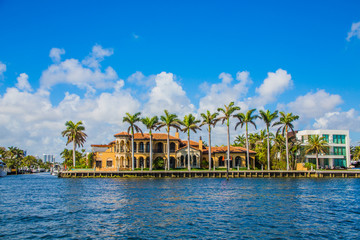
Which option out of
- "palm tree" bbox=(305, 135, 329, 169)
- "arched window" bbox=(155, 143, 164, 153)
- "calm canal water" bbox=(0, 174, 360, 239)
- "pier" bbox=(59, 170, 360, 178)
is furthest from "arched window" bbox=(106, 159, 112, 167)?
"palm tree" bbox=(305, 135, 329, 169)

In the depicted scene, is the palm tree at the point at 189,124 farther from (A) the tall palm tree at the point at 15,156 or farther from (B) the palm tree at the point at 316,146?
(A) the tall palm tree at the point at 15,156

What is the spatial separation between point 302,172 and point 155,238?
6294 cm

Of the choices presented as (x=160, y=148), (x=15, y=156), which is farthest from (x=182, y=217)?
(x=15, y=156)

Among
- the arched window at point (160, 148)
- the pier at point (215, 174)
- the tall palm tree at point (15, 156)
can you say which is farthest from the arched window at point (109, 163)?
the tall palm tree at point (15, 156)

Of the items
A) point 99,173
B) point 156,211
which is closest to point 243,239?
point 156,211

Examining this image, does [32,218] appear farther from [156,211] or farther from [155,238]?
[155,238]

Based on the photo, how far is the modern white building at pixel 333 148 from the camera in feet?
312

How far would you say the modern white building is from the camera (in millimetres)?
95125

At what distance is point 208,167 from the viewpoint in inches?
3420

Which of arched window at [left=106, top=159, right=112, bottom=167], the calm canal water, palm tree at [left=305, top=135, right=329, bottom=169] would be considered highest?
palm tree at [left=305, top=135, right=329, bottom=169]

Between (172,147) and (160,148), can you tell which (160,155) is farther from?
(172,147)

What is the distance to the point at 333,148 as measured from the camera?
3762 inches

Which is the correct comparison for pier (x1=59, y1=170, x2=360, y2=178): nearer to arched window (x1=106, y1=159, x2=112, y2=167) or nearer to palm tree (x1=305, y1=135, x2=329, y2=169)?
palm tree (x1=305, y1=135, x2=329, y2=169)

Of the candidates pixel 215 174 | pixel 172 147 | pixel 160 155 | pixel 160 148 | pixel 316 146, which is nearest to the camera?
pixel 215 174
